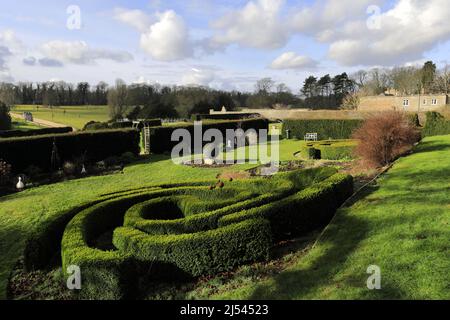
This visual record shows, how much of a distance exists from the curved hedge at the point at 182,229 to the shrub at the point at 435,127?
23.5 m

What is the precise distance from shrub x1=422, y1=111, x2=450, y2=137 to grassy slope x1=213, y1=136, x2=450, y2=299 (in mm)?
22972

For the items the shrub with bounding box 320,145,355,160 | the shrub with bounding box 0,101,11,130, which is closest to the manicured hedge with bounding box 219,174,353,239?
the shrub with bounding box 320,145,355,160

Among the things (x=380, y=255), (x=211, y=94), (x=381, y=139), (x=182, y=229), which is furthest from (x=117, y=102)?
(x=380, y=255)

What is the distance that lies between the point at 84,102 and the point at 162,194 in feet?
340

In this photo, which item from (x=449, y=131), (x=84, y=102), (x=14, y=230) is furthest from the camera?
(x=84, y=102)

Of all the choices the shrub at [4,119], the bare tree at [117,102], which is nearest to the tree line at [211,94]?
the bare tree at [117,102]

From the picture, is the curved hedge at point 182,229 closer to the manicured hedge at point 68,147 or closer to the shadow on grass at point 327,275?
the shadow on grass at point 327,275

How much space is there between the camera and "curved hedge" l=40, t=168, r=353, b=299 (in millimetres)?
7602

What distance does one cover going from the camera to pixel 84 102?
108812 millimetres

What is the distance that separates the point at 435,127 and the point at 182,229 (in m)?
29.6

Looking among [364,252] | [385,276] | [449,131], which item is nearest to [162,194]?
[364,252]

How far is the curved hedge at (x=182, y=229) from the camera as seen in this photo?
7.60m
